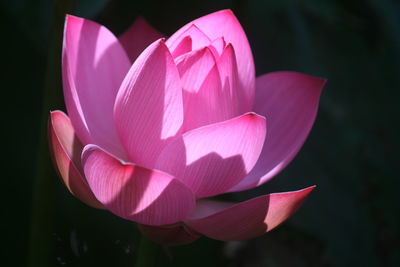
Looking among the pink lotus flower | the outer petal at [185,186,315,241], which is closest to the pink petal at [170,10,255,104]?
the pink lotus flower

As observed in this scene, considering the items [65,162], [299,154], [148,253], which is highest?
[65,162]

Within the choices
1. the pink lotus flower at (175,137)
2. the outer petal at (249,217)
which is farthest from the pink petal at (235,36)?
the outer petal at (249,217)

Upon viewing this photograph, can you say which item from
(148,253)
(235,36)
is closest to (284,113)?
(235,36)

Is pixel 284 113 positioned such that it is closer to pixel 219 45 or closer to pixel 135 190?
pixel 219 45

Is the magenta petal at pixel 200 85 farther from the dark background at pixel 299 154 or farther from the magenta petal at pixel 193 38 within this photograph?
the dark background at pixel 299 154

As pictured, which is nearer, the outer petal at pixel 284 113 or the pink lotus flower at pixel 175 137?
the pink lotus flower at pixel 175 137

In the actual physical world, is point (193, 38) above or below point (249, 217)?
above

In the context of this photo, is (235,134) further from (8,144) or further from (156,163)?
(8,144)
